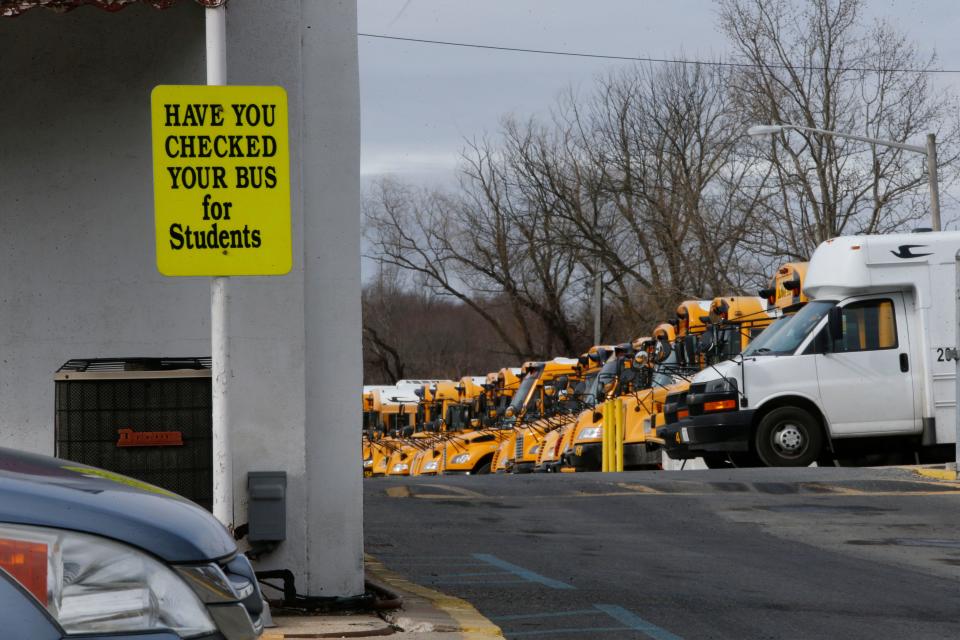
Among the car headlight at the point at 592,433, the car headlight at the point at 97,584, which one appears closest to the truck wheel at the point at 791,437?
the car headlight at the point at 592,433

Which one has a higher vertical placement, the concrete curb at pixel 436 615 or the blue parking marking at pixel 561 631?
the concrete curb at pixel 436 615

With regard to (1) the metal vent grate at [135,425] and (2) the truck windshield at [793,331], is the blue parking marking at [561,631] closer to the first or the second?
(1) the metal vent grate at [135,425]

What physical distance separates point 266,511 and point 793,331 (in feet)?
48.7

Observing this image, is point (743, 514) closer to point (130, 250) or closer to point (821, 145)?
point (130, 250)

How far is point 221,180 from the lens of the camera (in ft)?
19.3

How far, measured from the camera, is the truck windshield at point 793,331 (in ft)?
65.9

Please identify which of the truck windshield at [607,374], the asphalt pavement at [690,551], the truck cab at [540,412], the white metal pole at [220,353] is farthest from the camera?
the truck windshield at [607,374]

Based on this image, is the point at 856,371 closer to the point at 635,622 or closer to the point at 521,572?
the point at 521,572

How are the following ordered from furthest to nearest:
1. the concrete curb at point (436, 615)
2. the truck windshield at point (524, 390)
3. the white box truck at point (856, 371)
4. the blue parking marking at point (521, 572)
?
the truck windshield at point (524, 390) → the white box truck at point (856, 371) → the blue parking marking at point (521, 572) → the concrete curb at point (436, 615)

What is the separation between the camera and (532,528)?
484 inches

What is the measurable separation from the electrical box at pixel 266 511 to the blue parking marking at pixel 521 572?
7.63 ft

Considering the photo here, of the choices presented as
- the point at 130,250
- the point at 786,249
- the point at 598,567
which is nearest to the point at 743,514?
the point at 598,567

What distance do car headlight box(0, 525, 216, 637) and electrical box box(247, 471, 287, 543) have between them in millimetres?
3646

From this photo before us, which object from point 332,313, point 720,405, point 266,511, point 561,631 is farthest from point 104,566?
point 720,405
